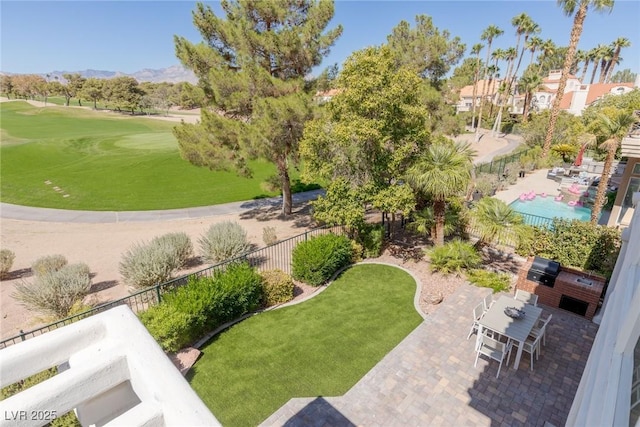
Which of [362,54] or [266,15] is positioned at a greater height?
[266,15]

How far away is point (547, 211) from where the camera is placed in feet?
70.3

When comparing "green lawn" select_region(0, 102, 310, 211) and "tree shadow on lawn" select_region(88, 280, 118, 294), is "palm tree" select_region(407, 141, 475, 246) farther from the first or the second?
"tree shadow on lawn" select_region(88, 280, 118, 294)

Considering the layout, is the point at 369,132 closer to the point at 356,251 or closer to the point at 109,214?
the point at 356,251

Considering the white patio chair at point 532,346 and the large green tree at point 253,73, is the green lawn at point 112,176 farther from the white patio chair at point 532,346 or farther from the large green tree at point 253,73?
the white patio chair at point 532,346

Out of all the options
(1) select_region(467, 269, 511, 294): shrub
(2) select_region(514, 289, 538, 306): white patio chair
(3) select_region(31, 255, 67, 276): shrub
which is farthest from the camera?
(3) select_region(31, 255, 67, 276): shrub

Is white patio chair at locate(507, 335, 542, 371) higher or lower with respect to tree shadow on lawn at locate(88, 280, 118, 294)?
higher

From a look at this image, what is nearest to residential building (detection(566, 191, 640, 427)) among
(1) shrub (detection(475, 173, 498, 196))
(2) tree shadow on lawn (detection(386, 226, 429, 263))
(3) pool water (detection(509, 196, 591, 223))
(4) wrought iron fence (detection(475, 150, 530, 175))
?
(2) tree shadow on lawn (detection(386, 226, 429, 263))

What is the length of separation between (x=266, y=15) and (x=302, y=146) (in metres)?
7.65

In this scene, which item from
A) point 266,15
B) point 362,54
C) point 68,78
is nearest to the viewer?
point 362,54

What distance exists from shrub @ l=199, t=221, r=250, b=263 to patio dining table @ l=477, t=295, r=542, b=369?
9608 millimetres

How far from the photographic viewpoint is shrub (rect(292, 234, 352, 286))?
1211cm

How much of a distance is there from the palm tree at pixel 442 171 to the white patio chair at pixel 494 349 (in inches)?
218

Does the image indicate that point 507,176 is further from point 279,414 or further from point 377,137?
point 279,414

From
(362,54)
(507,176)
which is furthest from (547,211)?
(362,54)
